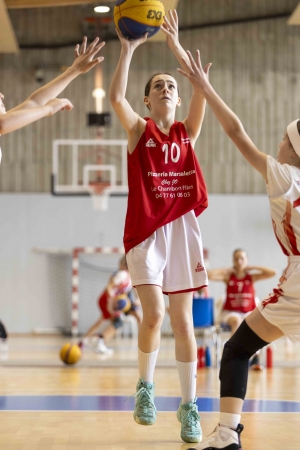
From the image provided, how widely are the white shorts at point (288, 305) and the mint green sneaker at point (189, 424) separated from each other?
905mm

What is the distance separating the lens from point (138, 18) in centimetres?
389

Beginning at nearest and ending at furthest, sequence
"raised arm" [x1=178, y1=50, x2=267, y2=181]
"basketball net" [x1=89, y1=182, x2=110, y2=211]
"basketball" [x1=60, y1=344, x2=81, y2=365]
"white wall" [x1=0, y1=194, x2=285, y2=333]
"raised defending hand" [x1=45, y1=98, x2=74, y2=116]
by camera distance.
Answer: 1. "raised arm" [x1=178, y1=50, x2=267, y2=181]
2. "raised defending hand" [x1=45, y1=98, x2=74, y2=116]
3. "basketball" [x1=60, y1=344, x2=81, y2=365]
4. "basketball net" [x1=89, y1=182, x2=110, y2=211]
5. "white wall" [x1=0, y1=194, x2=285, y2=333]

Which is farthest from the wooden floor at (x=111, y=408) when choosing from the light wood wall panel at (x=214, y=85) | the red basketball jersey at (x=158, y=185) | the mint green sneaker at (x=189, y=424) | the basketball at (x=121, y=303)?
the light wood wall panel at (x=214, y=85)

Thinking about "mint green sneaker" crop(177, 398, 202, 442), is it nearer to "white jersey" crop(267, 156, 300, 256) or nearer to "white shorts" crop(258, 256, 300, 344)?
"white shorts" crop(258, 256, 300, 344)

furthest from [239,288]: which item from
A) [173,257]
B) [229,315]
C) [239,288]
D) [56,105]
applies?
[56,105]

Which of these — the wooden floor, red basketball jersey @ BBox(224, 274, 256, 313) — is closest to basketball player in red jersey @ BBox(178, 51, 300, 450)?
the wooden floor

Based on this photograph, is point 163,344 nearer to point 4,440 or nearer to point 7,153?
point 7,153

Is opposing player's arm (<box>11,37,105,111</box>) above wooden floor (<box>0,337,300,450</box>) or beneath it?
above

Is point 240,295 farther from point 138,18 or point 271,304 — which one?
point 271,304

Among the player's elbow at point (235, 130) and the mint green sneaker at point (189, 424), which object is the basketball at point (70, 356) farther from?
the player's elbow at point (235, 130)

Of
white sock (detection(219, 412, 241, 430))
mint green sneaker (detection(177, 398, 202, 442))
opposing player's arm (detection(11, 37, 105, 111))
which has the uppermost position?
opposing player's arm (detection(11, 37, 105, 111))

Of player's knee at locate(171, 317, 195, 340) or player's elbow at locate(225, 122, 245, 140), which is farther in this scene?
player's knee at locate(171, 317, 195, 340)

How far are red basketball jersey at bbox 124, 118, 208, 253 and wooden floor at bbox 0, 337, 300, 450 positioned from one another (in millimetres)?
1090

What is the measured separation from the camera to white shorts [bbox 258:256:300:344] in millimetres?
2885
